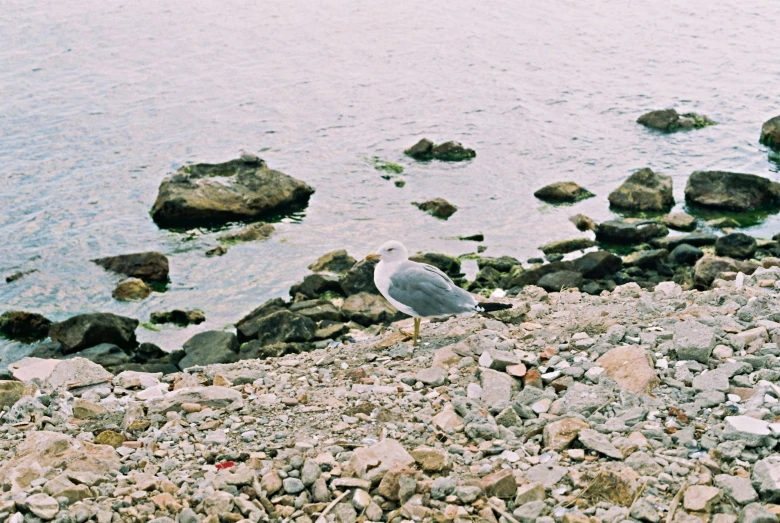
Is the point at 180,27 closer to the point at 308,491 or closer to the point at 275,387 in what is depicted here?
the point at 275,387

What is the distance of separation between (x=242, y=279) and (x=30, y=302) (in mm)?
3579

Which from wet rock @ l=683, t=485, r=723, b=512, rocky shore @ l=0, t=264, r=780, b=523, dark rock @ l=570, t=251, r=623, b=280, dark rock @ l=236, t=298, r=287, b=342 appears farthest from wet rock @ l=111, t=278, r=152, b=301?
wet rock @ l=683, t=485, r=723, b=512

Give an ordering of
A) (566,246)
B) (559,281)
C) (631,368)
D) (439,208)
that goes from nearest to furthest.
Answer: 1. (631,368)
2. (559,281)
3. (566,246)
4. (439,208)

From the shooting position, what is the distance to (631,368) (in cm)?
711

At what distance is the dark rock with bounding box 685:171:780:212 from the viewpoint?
18.3 meters

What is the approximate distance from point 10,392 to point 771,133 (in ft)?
66.7

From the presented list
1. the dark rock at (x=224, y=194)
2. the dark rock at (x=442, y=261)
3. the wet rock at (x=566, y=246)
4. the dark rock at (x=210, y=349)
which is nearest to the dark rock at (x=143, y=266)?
the dark rock at (x=224, y=194)

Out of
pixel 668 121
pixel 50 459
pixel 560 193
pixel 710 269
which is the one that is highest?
pixel 50 459

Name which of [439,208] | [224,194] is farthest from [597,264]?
[224,194]

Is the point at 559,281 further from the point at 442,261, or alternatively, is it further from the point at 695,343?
the point at 695,343

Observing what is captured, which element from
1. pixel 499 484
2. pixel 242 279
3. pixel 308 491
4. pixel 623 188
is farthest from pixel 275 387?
pixel 623 188

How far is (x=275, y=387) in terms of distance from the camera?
8203mm

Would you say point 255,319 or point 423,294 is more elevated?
point 423,294

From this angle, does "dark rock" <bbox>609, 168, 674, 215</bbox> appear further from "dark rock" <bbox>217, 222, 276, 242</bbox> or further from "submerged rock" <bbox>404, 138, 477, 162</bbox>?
"dark rock" <bbox>217, 222, 276, 242</bbox>
